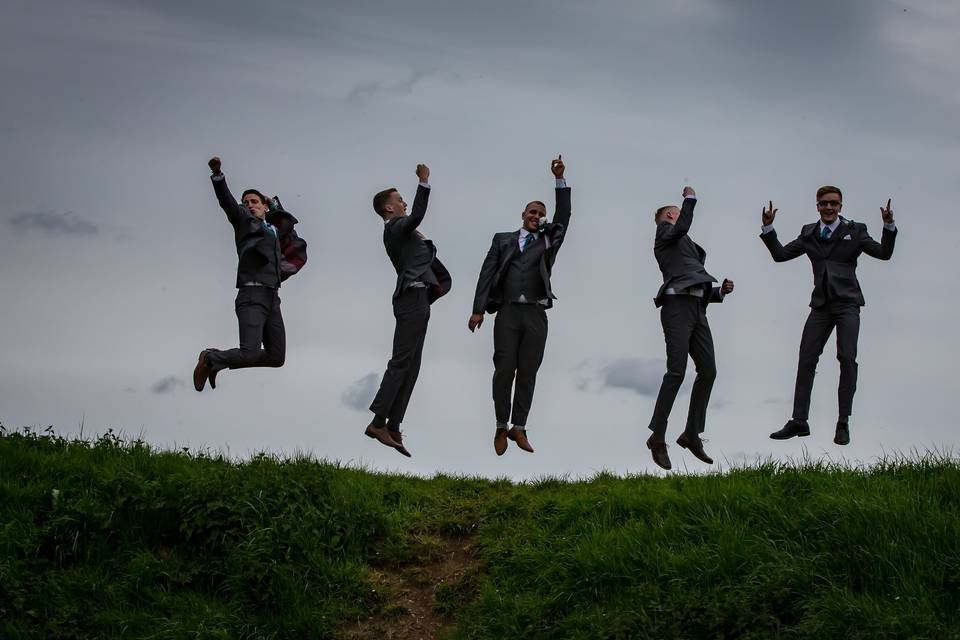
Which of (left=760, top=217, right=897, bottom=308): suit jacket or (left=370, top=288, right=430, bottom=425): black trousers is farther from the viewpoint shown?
(left=760, top=217, right=897, bottom=308): suit jacket

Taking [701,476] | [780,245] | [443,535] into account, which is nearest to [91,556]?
[443,535]

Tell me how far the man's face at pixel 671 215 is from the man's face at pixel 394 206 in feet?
10.8

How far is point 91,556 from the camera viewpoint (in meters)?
11.3

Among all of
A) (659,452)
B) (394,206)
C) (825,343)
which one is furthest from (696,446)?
(394,206)

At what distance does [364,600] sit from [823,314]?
6913 millimetres

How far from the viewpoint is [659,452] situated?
13867mm

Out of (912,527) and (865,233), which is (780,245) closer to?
(865,233)

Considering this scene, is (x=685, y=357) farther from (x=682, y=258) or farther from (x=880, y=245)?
(x=880, y=245)

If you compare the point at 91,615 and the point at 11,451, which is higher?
the point at 11,451

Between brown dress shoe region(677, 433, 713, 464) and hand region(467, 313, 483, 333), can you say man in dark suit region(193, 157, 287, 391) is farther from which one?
brown dress shoe region(677, 433, 713, 464)

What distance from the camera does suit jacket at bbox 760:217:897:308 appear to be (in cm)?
1402

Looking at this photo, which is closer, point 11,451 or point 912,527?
point 912,527

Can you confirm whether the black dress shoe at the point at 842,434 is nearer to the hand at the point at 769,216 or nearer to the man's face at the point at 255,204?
the hand at the point at 769,216

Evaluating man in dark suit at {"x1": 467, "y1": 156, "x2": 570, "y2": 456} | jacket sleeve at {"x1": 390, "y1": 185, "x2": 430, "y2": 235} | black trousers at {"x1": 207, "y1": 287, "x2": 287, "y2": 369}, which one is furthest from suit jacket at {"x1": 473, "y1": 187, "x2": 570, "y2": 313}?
black trousers at {"x1": 207, "y1": 287, "x2": 287, "y2": 369}
